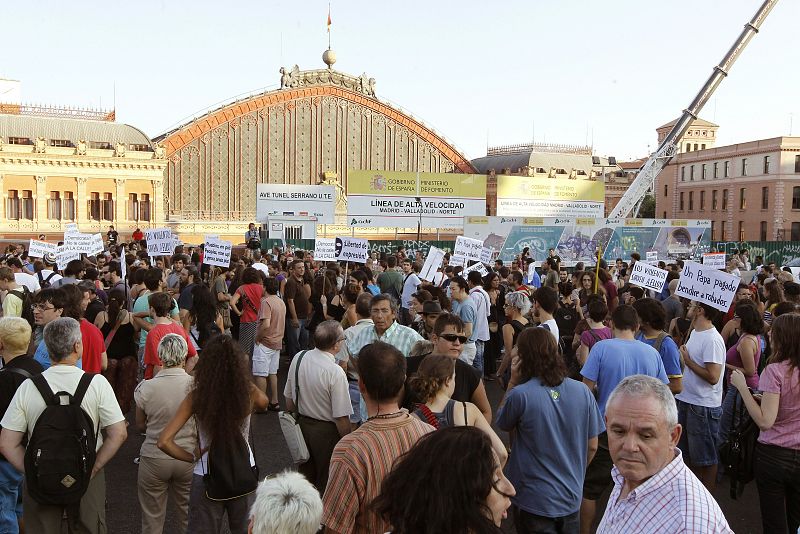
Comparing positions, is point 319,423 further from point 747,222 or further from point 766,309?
point 747,222

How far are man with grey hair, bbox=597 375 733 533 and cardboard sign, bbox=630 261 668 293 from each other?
8.62 m

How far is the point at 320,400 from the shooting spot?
533 centimetres

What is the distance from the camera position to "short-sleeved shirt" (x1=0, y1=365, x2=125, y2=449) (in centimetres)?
438

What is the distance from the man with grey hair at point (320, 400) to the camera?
5289 millimetres

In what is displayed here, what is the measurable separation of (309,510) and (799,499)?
3663 millimetres

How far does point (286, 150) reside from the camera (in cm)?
5659

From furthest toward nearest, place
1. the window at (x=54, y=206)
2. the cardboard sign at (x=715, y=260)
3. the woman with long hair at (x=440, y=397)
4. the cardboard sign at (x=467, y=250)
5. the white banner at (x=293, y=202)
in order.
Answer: the window at (x=54, y=206) < the white banner at (x=293, y=202) < the cardboard sign at (x=715, y=260) < the cardboard sign at (x=467, y=250) < the woman with long hair at (x=440, y=397)

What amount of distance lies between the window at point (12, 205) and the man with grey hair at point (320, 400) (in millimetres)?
45692

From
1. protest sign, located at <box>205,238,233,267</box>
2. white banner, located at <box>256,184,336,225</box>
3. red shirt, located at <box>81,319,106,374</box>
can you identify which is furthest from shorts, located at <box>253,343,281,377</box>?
white banner, located at <box>256,184,336,225</box>

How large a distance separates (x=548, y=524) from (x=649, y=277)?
24.4 ft

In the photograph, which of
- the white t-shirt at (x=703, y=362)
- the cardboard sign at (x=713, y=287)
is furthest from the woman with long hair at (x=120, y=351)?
the cardboard sign at (x=713, y=287)

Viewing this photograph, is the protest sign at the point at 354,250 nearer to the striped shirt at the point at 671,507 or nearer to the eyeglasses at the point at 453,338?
the eyeglasses at the point at 453,338

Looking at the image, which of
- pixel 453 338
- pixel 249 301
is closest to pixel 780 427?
pixel 453 338

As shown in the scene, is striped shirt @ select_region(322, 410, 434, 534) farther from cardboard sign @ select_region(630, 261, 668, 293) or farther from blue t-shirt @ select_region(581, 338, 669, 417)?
cardboard sign @ select_region(630, 261, 668, 293)
